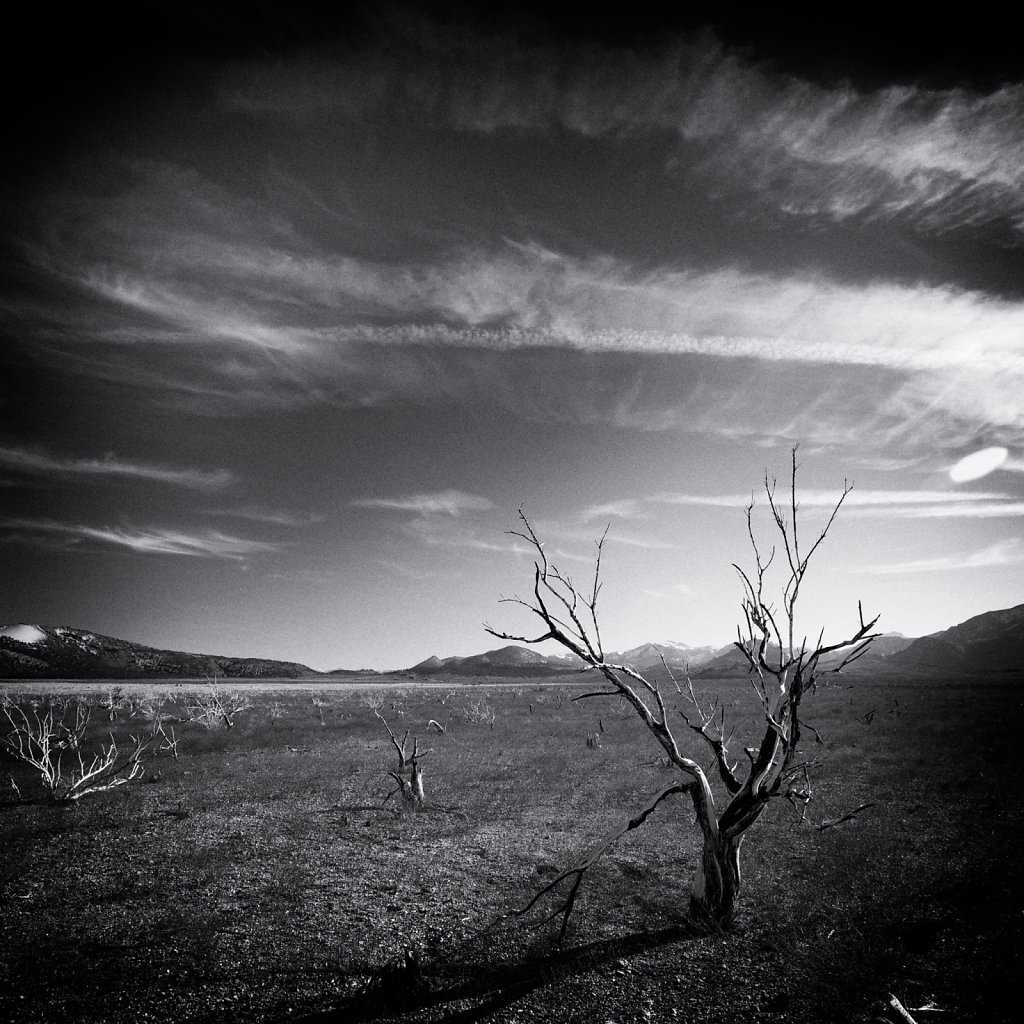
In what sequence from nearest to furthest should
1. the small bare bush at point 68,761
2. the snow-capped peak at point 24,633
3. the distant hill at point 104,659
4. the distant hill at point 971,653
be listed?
the small bare bush at point 68,761 < the distant hill at point 104,659 < the snow-capped peak at point 24,633 < the distant hill at point 971,653

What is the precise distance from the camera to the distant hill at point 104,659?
121625 millimetres

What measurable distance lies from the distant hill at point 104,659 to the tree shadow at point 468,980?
13306 centimetres

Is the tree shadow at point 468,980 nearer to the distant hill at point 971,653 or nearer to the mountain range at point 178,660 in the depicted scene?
the mountain range at point 178,660

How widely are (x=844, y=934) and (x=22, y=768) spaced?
33061 millimetres

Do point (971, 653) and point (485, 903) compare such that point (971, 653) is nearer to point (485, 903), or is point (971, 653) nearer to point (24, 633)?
point (485, 903)

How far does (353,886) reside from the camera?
12.3 m

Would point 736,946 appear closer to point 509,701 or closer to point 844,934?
point 844,934

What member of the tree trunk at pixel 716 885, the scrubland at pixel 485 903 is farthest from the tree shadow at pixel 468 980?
the tree trunk at pixel 716 885

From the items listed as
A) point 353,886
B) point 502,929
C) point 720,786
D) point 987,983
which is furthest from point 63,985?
point 720,786

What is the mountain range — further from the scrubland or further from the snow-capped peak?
the scrubland

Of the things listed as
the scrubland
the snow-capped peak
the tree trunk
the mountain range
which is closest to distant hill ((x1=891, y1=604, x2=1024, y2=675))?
the mountain range

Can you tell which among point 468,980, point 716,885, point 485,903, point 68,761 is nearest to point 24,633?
point 68,761

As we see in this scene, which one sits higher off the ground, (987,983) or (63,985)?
(63,985)

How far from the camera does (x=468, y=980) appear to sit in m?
8.34
